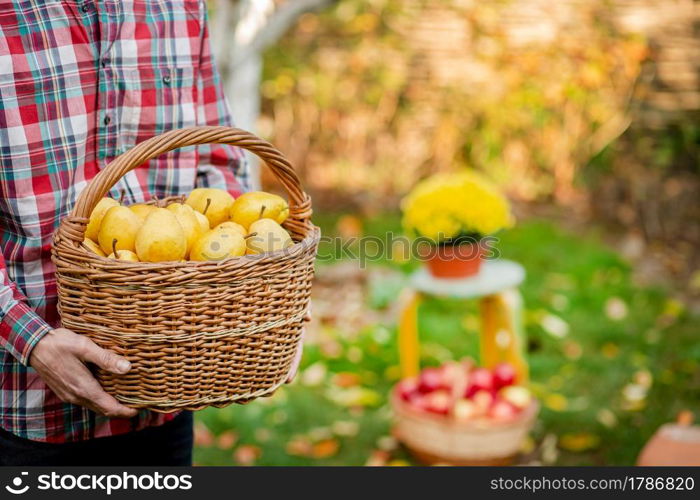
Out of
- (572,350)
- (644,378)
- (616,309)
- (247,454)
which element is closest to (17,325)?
(247,454)

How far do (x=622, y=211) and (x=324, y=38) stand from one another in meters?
2.72

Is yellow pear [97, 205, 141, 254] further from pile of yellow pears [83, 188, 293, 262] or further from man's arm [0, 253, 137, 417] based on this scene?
man's arm [0, 253, 137, 417]

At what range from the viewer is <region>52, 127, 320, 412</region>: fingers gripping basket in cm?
135

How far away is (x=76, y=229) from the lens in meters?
1.38

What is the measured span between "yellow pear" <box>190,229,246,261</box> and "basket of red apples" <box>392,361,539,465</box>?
1.77 meters

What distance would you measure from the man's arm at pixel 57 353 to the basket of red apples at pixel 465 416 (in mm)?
1764

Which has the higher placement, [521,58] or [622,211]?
[521,58]

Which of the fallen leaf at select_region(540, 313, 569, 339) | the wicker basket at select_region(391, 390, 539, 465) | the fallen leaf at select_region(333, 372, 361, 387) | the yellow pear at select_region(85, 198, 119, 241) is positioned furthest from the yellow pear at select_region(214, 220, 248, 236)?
the fallen leaf at select_region(540, 313, 569, 339)

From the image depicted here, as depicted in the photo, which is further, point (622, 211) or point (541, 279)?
point (622, 211)

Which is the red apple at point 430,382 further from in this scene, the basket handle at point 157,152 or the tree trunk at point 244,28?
the basket handle at point 157,152
